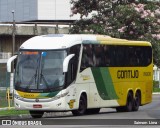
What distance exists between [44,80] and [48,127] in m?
6.31

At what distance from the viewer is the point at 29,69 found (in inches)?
1123

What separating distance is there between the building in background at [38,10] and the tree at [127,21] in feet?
217

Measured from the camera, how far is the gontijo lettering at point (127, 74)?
108 feet

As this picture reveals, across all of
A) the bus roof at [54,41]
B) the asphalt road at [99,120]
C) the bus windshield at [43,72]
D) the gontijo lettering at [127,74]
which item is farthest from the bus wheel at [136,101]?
the bus windshield at [43,72]

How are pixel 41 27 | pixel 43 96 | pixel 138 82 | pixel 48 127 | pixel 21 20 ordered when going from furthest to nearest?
1. pixel 21 20
2. pixel 41 27
3. pixel 138 82
4. pixel 43 96
5. pixel 48 127

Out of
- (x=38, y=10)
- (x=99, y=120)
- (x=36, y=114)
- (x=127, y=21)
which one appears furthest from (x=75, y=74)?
(x=38, y=10)

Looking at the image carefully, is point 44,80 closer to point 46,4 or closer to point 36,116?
point 36,116

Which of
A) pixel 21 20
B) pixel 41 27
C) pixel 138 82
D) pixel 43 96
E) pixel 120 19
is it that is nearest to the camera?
pixel 43 96

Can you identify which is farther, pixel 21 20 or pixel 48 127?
pixel 21 20

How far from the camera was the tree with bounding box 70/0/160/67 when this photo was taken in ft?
151

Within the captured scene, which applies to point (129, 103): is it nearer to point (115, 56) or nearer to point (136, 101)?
point (136, 101)

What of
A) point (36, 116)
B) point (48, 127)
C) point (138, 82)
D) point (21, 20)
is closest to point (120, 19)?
point (138, 82)

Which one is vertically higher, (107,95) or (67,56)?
(67,56)

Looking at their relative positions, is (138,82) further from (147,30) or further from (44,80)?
(147,30)
